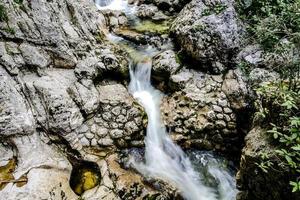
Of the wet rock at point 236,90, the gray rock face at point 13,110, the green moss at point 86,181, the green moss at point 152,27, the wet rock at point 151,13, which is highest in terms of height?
the wet rock at point 151,13

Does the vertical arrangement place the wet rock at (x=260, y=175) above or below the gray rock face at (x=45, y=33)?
below

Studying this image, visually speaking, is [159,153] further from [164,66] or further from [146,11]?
[146,11]

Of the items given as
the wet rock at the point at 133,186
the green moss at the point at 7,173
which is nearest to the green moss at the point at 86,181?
the wet rock at the point at 133,186

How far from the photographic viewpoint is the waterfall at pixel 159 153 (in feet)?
20.8

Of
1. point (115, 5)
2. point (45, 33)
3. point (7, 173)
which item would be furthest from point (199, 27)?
point (7, 173)

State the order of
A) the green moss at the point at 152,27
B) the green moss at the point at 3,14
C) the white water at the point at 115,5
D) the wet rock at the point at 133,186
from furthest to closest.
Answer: the white water at the point at 115,5 → the green moss at the point at 152,27 → the green moss at the point at 3,14 → the wet rock at the point at 133,186

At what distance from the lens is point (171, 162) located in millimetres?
6887

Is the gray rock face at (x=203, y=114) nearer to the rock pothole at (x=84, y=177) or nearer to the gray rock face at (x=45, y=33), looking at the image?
the rock pothole at (x=84, y=177)

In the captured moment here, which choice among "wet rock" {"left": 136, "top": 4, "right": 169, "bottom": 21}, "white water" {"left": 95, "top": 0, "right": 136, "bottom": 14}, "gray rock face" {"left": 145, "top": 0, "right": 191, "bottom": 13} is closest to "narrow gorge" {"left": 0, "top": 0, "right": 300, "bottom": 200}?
"wet rock" {"left": 136, "top": 4, "right": 169, "bottom": 21}

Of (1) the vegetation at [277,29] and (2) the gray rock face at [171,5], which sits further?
(2) the gray rock face at [171,5]

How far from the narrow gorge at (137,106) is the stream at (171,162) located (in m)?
0.03

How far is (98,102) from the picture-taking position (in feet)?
22.9

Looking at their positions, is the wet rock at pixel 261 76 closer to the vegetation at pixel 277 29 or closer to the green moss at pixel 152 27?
the vegetation at pixel 277 29

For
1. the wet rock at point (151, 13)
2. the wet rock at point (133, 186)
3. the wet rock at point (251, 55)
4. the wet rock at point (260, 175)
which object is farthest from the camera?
the wet rock at point (151, 13)
